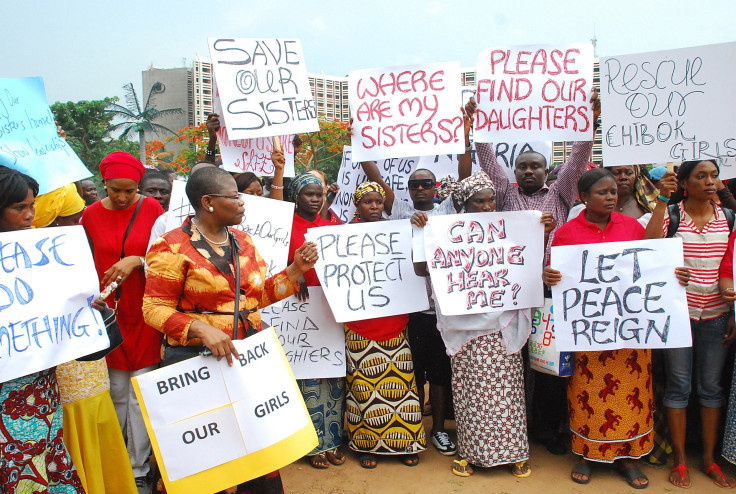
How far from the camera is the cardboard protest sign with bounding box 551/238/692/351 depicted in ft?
12.3

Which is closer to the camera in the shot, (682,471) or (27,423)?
(27,423)

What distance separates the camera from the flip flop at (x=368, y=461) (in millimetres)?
4430

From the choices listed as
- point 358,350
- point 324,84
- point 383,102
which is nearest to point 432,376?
point 358,350

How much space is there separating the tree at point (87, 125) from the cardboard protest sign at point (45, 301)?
3342 centimetres

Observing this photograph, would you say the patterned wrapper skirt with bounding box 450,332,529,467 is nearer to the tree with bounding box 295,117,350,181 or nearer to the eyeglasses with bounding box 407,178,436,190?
the eyeglasses with bounding box 407,178,436,190

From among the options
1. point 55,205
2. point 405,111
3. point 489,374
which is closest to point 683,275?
point 489,374

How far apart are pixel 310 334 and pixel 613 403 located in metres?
2.26

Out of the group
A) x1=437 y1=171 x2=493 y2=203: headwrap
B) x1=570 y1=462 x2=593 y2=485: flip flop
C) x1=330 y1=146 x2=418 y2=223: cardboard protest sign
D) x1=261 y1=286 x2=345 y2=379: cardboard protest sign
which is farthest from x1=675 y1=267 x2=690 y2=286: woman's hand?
x1=330 y1=146 x2=418 y2=223: cardboard protest sign

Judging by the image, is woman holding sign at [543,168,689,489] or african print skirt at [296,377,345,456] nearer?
woman holding sign at [543,168,689,489]

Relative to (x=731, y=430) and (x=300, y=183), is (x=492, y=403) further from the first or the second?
(x=300, y=183)

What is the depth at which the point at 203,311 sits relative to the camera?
285 cm

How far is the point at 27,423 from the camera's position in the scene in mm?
2652

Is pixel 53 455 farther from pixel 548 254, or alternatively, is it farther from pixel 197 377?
pixel 548 254

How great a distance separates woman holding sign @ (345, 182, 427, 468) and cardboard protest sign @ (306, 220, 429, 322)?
174mm
